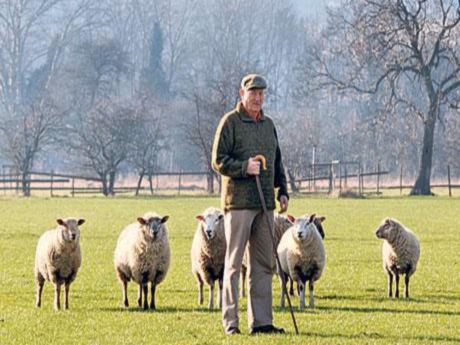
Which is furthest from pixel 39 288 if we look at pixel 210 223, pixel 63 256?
pixel 210 223

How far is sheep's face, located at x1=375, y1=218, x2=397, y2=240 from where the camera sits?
16.5m

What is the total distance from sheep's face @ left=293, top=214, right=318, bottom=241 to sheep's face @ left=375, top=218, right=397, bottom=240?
1.99m

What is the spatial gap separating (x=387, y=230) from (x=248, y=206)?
5.19 metres

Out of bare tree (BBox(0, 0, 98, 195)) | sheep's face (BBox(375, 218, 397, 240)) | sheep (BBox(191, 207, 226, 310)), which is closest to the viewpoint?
sheep (BBox(191, 207, 226, 310))

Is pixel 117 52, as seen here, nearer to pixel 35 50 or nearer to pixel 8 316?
pixel 35 50

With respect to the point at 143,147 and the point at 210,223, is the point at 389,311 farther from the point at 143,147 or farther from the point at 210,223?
the point at 143,147

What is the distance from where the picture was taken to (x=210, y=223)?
14.3 meters

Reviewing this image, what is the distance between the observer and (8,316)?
13.7 metres

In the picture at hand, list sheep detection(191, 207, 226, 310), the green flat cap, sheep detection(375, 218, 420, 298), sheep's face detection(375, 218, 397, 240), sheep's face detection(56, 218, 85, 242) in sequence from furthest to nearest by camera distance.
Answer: sheep's face detection(375, 218, 397, 240) → sheep detection(375, 218, 420, 298) → sheep detection(191, 207, 226, 310) → sheep's face detection(56, 218, 85, 242) → the green flat cap

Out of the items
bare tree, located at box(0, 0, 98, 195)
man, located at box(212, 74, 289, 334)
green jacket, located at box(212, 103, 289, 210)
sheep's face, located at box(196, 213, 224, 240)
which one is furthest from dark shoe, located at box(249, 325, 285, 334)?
bare tree, located at box(0, 0, 98, 195)

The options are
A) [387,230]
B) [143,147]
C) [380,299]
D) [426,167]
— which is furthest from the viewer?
[143,147]

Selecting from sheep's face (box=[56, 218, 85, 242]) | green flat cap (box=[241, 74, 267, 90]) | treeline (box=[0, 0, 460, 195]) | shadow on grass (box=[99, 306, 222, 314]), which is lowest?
shadow on grass (box=[99, 306, 222, 314])

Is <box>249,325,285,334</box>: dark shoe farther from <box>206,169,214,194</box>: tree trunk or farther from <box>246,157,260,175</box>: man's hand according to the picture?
<box>206,169,214,194</box>: tree trunk

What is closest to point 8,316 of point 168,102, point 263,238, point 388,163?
point 263,238
